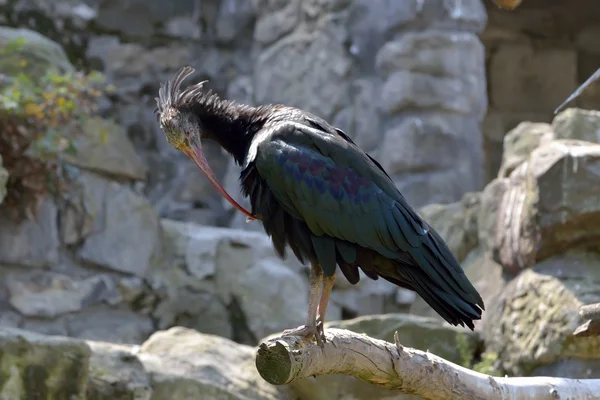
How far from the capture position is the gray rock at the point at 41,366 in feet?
13.1

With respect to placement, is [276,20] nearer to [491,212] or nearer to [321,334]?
[491,212]

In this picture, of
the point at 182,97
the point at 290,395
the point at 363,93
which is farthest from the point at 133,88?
the point at 182,97

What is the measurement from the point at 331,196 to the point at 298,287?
3.02 meters

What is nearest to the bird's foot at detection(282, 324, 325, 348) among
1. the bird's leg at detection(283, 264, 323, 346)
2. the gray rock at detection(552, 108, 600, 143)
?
the bird's leg at detection(283, 264, 323, 346)

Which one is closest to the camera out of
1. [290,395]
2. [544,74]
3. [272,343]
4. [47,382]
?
[272,343]

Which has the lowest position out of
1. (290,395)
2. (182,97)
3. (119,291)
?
(290,395)

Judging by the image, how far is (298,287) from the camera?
6156 millimetres

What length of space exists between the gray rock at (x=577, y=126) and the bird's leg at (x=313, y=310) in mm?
2225

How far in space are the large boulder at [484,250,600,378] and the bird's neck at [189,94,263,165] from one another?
162 centimetres

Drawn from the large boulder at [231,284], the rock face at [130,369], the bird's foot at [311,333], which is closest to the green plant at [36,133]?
the large boulder at [231,284]

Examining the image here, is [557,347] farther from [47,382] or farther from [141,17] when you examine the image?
[141,17]

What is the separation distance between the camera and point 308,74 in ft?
22.2

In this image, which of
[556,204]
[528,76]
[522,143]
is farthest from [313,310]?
[528,76]

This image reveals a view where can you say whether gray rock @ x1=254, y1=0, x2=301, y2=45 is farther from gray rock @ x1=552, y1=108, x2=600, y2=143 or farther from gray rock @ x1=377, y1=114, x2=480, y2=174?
gray rock @ x1=552, y1=108, x2=600, y2=143
